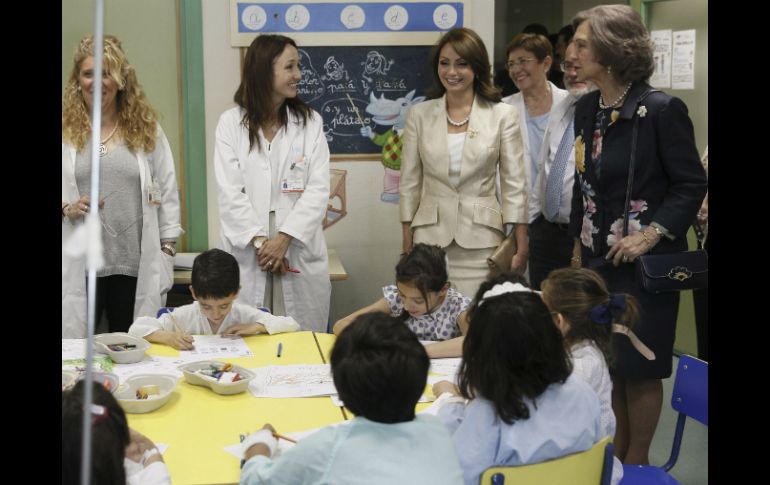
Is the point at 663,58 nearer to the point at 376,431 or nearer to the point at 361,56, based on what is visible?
the point at 361,56

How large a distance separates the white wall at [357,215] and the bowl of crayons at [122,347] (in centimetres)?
174

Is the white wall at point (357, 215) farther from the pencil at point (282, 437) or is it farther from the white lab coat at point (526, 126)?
the pencil at point (282, 437)

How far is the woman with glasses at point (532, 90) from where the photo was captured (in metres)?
3.73

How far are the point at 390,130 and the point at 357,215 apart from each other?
0.46m

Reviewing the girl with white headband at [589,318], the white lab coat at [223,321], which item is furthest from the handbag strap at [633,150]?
the white lab coat at [223,321]

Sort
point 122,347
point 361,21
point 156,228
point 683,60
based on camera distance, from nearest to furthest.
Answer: point 122,347
point 156,228
point 361,21
point 683,60

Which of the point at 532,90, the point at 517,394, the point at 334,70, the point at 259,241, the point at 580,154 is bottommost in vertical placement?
the point at 517,394

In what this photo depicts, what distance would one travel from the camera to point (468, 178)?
3.41m

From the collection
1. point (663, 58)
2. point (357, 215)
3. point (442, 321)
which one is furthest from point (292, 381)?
point (663, 58)

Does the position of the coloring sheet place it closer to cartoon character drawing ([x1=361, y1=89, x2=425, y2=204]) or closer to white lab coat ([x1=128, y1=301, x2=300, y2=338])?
white lab coat ([x1=128, y1=301, x2=300, y2=338])

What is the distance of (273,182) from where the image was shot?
3.54 m

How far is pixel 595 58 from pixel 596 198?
0.43 m

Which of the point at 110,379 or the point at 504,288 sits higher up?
the point at 504,288
